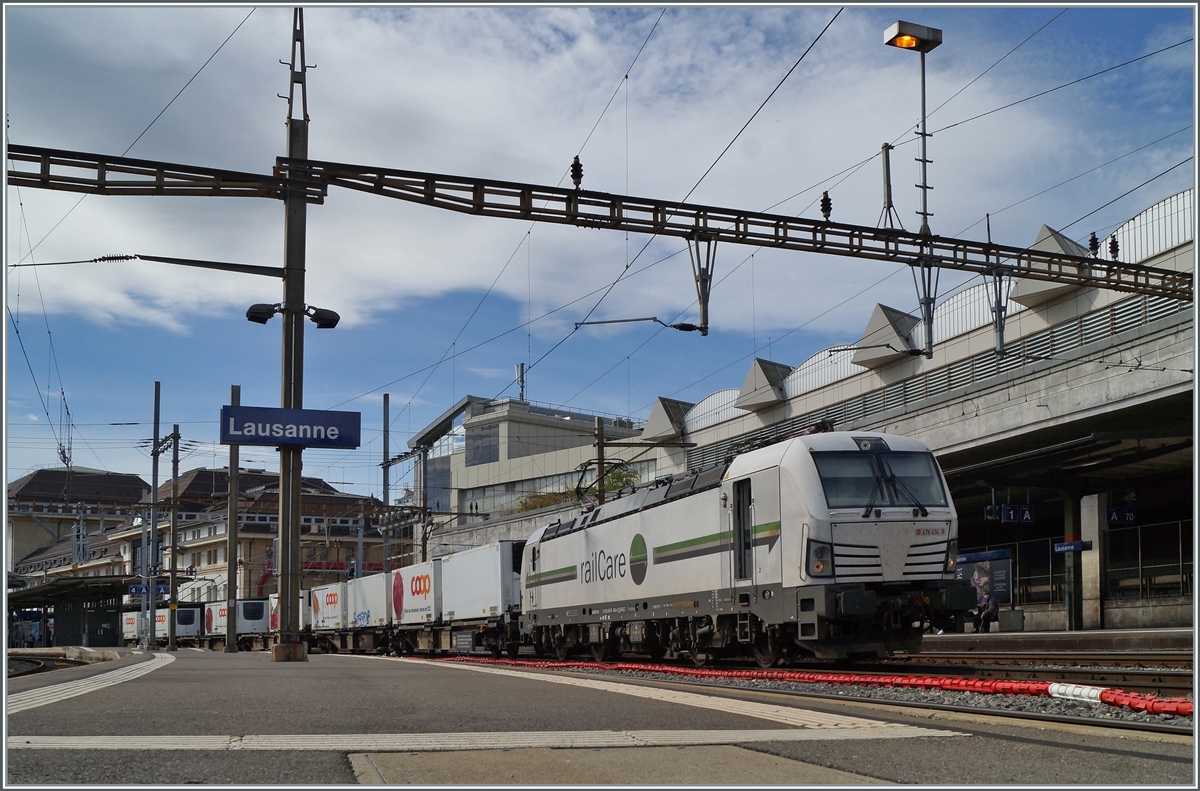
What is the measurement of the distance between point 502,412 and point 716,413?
119 ft

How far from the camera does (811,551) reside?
14.6 metres

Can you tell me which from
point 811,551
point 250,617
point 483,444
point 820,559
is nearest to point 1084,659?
point 820,559

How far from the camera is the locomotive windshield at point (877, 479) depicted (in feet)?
49.2

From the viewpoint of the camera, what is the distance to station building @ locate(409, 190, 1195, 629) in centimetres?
2434

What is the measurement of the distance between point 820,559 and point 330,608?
3693 centimetres

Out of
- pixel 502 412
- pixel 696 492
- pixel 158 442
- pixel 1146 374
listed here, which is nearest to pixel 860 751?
pixel 696 492

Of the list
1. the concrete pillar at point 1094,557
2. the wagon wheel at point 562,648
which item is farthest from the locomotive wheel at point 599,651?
the concrete pillar at point 1094,557

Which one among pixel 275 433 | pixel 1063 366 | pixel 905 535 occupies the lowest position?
pixel 905 535

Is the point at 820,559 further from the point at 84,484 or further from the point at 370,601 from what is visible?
the point at 84,484

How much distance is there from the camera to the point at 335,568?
7094 centimetres

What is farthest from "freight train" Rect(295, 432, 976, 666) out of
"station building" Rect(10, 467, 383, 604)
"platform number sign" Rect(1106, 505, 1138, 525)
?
"station building" Rect(10, 467, 383, 604)

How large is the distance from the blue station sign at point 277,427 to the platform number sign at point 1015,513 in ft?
59.5

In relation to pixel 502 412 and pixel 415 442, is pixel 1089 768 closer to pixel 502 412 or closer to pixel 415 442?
pixel 502 412

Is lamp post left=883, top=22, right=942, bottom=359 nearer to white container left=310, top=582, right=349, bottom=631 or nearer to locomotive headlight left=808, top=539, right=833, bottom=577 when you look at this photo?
locomotive headlight left=808, top=539, right=833, bottom=577
